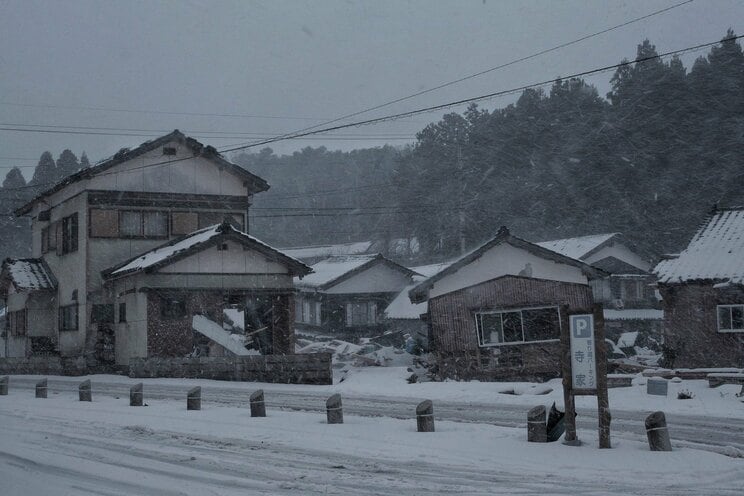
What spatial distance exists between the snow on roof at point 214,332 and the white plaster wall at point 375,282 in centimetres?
1882

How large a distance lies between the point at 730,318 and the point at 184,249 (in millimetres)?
19043

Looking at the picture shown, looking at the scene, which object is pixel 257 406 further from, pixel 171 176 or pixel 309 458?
pixel 171 176

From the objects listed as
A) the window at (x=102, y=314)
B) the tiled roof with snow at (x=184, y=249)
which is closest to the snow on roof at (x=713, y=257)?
the tiled roof with snow at (x=184, y=249)

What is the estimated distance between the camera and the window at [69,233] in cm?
3303

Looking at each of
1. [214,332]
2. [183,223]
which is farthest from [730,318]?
[183,223]

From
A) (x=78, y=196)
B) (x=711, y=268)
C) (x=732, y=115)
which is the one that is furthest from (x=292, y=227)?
(x=711, y=268)

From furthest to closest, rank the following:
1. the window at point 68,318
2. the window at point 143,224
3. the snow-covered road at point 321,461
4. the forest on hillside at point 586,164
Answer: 1. the forest on hillside at point 586,164
2. the window at point 68,318
3. the window at point 143,224
4. the snow-covered road at point 321,461

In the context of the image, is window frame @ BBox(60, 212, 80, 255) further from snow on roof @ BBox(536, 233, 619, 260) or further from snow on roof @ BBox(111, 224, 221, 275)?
snow on roof @ BBox(536, 233, 619, 260)

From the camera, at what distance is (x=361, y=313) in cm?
4900

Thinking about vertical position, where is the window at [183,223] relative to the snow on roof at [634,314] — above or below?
above

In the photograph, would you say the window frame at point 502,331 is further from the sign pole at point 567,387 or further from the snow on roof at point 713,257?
the sign pole at point 567,387

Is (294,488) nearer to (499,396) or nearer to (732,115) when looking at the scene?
(499,396)

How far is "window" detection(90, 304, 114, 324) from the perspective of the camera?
32.2m

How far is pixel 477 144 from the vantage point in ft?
207
